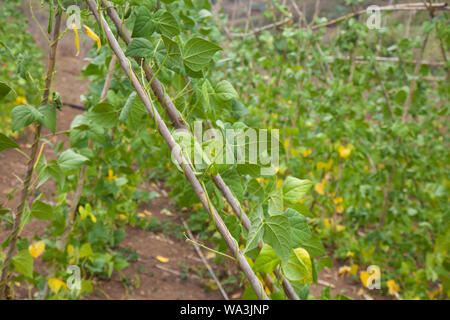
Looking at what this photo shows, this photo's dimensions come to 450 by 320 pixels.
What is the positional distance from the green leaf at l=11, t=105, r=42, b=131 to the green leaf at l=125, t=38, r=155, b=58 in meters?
0.30

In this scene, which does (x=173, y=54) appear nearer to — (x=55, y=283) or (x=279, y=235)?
(x=279, y=235)

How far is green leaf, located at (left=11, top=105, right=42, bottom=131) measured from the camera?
846 mm

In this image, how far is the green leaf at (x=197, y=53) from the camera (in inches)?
26.9

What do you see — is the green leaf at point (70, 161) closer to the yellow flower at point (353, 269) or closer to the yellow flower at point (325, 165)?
the yellow flower at point (353, 269)

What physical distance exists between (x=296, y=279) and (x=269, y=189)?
187 mm

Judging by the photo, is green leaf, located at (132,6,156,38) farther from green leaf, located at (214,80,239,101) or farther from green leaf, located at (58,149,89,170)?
green leaf, located at (58,149,89,170)

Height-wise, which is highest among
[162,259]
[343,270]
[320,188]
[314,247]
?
[314,247]

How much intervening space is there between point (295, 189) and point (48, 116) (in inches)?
22.7

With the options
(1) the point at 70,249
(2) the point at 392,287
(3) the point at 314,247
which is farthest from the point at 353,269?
Result: (3) the point at 314,247

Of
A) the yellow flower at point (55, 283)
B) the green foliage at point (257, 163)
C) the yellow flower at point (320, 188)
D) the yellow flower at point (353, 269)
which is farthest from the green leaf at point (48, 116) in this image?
the yellow flower at point (320, 188)

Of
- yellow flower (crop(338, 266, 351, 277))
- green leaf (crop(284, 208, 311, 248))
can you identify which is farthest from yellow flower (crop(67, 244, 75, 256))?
yellow flower (crop(338, 266, 351, 277))

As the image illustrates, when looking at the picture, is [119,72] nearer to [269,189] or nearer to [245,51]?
[269,189]

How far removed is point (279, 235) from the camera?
0.62 m

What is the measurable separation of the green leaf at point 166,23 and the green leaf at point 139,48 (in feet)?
0.13
